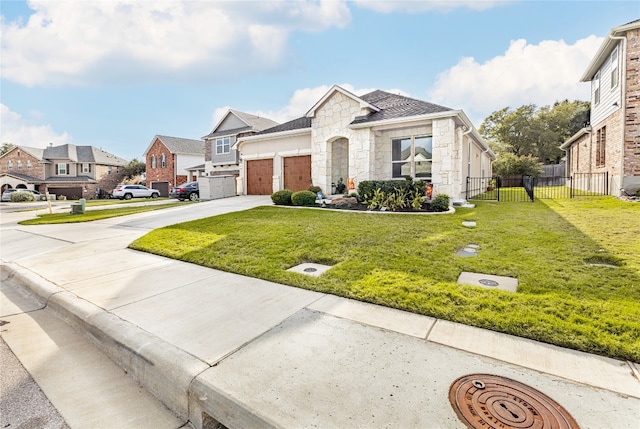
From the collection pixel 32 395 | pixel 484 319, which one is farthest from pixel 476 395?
pixel 32 395

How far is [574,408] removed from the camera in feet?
6.29

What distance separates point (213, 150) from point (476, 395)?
2925 cm

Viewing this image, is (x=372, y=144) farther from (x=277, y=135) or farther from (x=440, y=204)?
(x=277, y=135)

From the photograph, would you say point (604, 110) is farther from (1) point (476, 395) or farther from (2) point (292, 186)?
(1) point (476, 395)

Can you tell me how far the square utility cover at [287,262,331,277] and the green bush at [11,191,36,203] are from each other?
4108cm

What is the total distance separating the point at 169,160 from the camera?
37875 millimetres

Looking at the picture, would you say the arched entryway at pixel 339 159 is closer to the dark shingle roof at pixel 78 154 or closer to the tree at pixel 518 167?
the tree at pixel 518 167

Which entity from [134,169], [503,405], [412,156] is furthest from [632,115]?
[134,169]

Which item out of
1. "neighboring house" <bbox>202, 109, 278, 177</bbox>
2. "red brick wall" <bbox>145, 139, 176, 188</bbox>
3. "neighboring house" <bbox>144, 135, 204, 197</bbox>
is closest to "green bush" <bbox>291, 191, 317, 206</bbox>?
→ "neighboring house" <bbox>202, 109, 278, 177</bbox>

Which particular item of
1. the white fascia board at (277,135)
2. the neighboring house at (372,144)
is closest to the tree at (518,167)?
the neighboring house at (372,144)

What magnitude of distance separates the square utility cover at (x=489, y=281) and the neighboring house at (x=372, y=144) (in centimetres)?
880

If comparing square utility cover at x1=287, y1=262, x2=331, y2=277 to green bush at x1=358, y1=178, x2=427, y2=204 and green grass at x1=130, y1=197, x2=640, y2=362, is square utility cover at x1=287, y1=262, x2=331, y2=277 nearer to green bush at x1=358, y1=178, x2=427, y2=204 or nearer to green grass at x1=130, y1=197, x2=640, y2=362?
green grass at x1=130, y1=197, x2=640, y2=362

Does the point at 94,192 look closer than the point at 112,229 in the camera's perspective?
No

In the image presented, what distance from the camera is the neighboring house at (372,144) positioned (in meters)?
12.7
